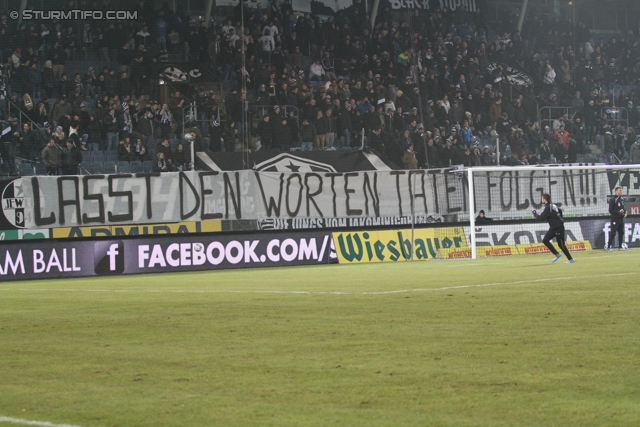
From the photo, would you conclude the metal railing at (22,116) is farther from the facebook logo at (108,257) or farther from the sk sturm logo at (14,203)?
the facebook logo at (108,257)

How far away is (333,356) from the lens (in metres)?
8.52

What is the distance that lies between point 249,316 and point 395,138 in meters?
18.3

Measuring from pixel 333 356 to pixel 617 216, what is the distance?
2017 centimetres

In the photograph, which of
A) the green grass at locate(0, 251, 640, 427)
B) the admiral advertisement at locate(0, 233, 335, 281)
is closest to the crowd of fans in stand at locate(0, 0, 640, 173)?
the admiral advertisement at locate(0, 233, 335, 281)

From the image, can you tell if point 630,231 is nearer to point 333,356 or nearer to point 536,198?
point 536,198

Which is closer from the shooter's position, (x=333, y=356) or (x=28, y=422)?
(x=28, y=422)

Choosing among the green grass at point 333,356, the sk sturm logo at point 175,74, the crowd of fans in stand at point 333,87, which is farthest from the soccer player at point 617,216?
the sk sturm logo at point 175,74

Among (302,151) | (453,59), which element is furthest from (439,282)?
(453,59)

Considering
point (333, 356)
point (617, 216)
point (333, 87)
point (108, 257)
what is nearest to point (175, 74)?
point (333, 87)

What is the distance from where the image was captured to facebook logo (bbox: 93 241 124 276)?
23.4 m

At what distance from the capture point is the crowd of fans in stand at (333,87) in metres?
26.6

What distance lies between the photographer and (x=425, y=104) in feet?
108

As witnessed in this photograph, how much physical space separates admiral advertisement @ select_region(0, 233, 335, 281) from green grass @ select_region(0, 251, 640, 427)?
6.34 meters

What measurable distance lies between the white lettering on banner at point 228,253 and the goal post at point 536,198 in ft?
16.0
